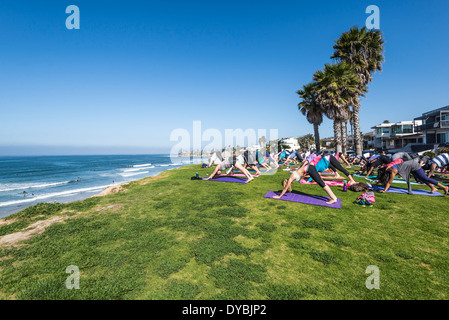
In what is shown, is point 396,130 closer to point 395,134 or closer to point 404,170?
point 395,134

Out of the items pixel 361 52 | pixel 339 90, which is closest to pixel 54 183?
pixel 339 90

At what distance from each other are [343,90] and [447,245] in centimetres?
2184

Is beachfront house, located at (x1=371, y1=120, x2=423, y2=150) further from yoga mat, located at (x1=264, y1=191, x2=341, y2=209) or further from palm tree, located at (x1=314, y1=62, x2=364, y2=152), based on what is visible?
yoga mat, located at (x1=264, y1=191, x2=341, y2=209)

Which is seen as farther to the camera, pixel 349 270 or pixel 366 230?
pixel 366 230

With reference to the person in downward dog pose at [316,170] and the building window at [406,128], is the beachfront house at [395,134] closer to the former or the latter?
the building window at [406,128]

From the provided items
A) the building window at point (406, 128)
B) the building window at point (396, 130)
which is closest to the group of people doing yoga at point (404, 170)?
the building window at point (396, 130)

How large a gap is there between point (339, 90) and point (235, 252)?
23.8 metres

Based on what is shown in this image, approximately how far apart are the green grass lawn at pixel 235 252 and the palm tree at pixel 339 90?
57.1 feet

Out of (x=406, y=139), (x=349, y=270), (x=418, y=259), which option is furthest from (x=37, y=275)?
(x=406, y=139)

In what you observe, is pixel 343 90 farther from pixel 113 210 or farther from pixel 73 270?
pixel 73 270

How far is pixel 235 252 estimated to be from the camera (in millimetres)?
4031

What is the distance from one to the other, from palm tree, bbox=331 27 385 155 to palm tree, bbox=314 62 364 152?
1.14 m

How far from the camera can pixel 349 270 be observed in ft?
11.2

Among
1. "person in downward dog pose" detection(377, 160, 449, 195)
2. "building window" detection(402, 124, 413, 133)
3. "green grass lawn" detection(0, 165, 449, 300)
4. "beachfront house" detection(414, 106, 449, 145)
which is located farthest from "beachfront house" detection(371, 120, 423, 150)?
"green grass lawn" detection(0, 165, 449, 300)
